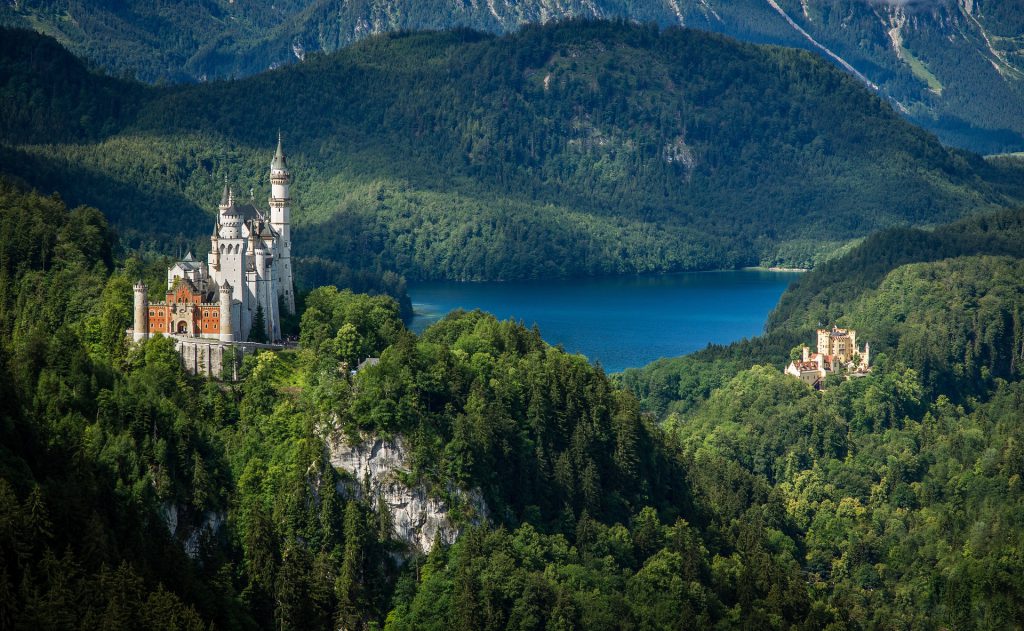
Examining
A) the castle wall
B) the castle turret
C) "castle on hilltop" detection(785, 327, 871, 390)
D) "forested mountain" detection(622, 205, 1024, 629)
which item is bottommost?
"forested mountain" detection(622, 205, 1024, 629)

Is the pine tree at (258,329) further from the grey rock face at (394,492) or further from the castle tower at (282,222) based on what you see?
the grey rock face at (394,492)

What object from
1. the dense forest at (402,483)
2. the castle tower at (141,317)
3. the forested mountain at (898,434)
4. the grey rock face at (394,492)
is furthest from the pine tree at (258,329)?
the forested mountain at (898,434)

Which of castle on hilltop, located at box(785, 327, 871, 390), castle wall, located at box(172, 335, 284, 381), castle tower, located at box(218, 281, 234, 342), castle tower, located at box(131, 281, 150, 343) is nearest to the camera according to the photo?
castle wall, located at box(172, 335, 284, 381)

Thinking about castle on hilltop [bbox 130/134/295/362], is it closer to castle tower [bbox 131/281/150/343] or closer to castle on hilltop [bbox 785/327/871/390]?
castle tower [bbox 131/281/150/343]

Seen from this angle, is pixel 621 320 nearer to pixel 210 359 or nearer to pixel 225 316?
pixel 225 316

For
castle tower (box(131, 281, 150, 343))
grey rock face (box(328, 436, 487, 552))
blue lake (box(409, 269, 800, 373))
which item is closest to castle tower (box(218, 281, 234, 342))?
castle tower (box(131, 281, 150, 343))

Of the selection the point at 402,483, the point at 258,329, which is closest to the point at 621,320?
the point at 258,329

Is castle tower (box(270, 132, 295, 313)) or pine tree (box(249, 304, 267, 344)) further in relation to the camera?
castle tower (box(270, 132, 295, 313))
